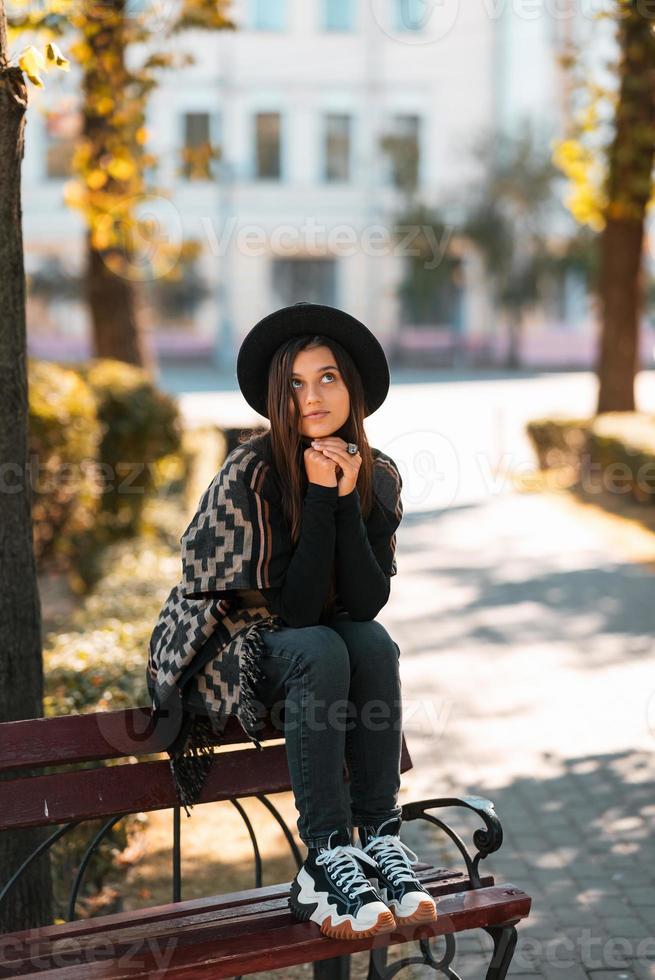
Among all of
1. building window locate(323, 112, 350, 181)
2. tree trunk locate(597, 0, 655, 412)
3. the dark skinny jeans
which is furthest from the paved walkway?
building window locate(323, 112, 350, 181)

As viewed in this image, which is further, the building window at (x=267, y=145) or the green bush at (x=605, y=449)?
the building window at (x=267, y=145)

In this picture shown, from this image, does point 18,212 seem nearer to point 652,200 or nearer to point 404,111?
point 652,200

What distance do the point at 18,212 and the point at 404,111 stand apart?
40.2 meters

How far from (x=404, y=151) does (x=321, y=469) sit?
Result: 39.5 m

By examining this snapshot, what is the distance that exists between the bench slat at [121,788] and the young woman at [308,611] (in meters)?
0.07

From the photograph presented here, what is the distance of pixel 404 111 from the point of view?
4188 centimetres

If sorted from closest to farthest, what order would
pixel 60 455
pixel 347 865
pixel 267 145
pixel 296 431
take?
pixel 347 865, pixel 296 431, pixel 60 455, pixel 267 145

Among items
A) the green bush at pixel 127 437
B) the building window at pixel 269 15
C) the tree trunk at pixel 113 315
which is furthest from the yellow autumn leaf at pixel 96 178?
the building window at pixel 269 15

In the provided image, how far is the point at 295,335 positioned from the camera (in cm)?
332

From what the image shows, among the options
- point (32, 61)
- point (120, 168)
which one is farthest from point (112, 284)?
point (32, 61)

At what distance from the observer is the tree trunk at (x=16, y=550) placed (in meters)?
3.50

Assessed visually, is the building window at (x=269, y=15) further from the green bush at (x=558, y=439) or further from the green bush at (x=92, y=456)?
the green bush at (x=92, y=456)

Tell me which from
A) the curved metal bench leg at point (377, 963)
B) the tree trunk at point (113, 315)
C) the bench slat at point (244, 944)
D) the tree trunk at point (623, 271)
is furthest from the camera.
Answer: the tree trunk at point (113, 315)

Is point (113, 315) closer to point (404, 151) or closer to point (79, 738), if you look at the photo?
point (79, 738)
